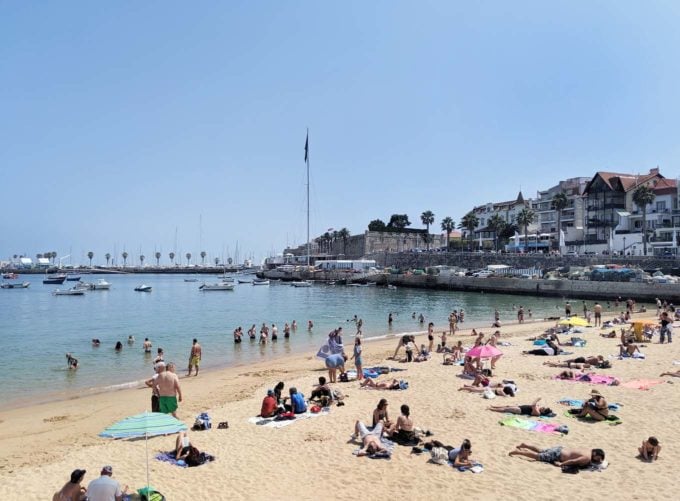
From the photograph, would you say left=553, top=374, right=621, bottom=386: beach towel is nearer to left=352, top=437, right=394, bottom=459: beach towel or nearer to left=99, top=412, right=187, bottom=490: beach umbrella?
left=352, top=437, right=394, bottom=459: beach towel

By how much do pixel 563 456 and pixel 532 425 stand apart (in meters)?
2.20

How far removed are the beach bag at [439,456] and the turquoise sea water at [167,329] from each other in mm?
14277

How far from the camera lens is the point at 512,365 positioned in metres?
18.6

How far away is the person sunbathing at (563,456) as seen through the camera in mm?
8938

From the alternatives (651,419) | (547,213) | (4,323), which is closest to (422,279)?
(547,213)

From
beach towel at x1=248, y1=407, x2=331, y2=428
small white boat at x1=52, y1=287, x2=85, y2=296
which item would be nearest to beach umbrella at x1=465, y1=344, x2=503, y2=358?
beach towel at x1=248, y1=407, x2=331, y2=428

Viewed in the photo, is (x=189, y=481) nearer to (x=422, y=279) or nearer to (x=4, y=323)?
(x=4, y=323)

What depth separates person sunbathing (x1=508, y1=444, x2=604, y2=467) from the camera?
8.94m

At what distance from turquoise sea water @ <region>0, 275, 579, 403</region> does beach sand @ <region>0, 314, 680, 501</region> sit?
16.4 feet

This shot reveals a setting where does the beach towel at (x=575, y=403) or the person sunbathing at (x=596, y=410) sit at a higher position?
the person sunbathing at (x=596, y=410)

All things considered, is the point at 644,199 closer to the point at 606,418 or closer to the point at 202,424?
the point at 606,418

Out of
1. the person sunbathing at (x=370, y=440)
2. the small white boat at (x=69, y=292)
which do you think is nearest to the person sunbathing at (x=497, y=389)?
the person sunbathing at (x=370, y=440)

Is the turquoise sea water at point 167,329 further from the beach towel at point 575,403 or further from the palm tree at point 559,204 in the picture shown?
the palm tree at point 559,204

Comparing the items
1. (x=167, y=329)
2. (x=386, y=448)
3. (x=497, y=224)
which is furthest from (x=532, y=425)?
(x=497, y=224)
